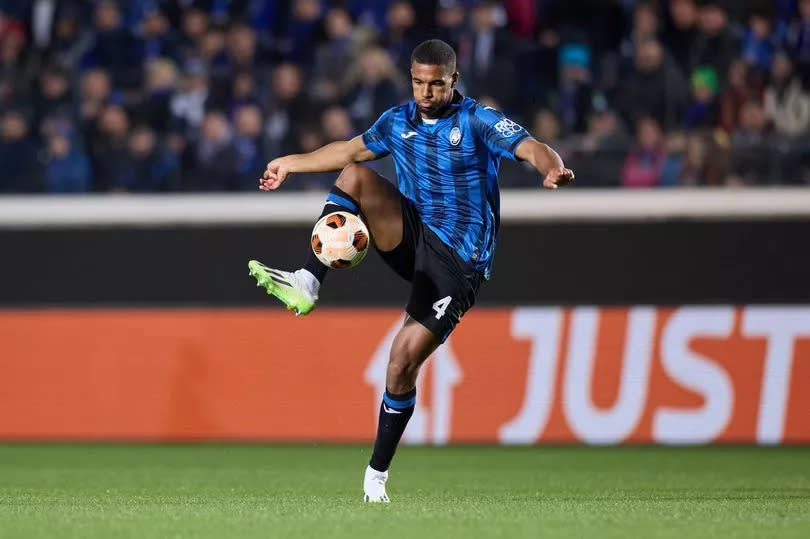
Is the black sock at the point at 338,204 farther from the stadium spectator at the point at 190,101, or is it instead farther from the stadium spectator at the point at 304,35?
the stadium spectator at the point at 304,35

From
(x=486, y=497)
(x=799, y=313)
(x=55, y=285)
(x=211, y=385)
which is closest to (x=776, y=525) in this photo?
(x=486, y=497)

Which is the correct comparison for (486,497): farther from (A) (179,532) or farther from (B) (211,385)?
(B) (211,385)

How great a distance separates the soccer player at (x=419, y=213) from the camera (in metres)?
7.07

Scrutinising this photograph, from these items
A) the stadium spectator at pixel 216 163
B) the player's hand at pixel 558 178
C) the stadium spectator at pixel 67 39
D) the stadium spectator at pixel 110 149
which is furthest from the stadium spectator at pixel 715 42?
the player's hand at pixel 558 178

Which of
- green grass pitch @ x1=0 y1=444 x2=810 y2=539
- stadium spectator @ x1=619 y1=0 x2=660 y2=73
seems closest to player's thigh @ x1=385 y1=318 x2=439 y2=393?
green grass pitch @ x1=0 y1=444 x2=810 y2=539

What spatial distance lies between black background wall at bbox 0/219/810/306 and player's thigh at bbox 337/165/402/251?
20.0 ft

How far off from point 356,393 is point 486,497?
490 cm

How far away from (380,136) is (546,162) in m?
1.31

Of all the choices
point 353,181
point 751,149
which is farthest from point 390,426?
point 751,149

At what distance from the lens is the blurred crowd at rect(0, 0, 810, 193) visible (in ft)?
42.0

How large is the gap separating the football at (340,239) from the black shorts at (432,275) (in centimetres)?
34

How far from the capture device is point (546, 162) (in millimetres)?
6438

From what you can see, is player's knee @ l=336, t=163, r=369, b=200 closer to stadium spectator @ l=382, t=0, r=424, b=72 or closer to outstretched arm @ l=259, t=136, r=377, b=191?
outstretched arm @ l=259, t=136, r=377, b=191

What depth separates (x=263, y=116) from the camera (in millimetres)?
13711
